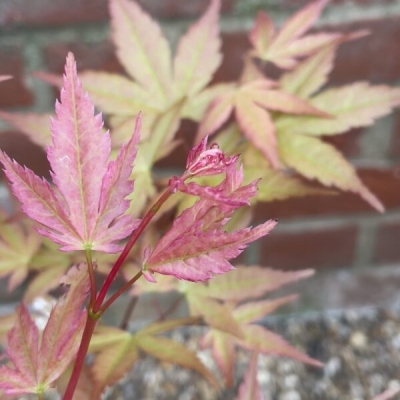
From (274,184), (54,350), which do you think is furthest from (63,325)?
(274,184)

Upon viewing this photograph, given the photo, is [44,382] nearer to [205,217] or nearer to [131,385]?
[205,217]

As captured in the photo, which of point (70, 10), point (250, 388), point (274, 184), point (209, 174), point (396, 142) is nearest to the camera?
point (209, 174)

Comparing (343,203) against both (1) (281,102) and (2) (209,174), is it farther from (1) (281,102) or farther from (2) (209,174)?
(2) (209,174)

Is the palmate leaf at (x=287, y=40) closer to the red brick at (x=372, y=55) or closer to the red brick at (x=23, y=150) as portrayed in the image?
the red brick at (x=372, y=55)

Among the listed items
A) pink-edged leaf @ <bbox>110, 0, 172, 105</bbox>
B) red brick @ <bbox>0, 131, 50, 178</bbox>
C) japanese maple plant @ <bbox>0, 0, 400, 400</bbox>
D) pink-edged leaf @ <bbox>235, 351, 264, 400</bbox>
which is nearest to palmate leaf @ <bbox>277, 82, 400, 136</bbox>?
japanese maple plant @ <bbox>0, 0, 400, 400</bbox>

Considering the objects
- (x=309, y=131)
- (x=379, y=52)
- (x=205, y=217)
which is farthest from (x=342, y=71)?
(x=205, y=217)

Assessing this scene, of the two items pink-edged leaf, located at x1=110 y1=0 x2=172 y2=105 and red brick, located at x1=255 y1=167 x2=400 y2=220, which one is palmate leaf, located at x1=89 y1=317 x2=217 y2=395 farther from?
red brick, located at x1=255 y1=167 x2=400 y2=220

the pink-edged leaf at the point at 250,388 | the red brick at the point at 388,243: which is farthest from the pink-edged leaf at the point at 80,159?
the red brick at the point at 388,243
